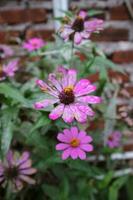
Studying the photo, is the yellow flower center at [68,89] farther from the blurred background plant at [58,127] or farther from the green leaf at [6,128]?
the green leaf at [6,128]

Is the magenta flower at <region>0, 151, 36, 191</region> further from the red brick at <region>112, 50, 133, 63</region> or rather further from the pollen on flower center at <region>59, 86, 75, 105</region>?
the red brick at <region>112, 50, 133, 63</region>

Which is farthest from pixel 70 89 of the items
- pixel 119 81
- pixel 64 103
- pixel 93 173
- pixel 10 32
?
pixel 10 32

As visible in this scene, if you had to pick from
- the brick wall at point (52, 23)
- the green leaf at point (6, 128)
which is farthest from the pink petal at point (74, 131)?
the brick wall at point (52, 23)

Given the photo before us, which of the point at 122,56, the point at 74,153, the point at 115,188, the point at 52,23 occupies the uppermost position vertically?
the point at 52,23

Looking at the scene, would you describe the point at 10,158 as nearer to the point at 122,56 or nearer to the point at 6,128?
the point at 6,128

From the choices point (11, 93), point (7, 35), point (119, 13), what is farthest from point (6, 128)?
point (119, 13)

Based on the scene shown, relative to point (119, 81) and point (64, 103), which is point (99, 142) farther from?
point (64, 103)

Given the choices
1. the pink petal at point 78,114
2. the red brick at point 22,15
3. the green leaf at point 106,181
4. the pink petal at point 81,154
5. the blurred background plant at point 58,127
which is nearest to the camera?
the pink petal at point 78,114
